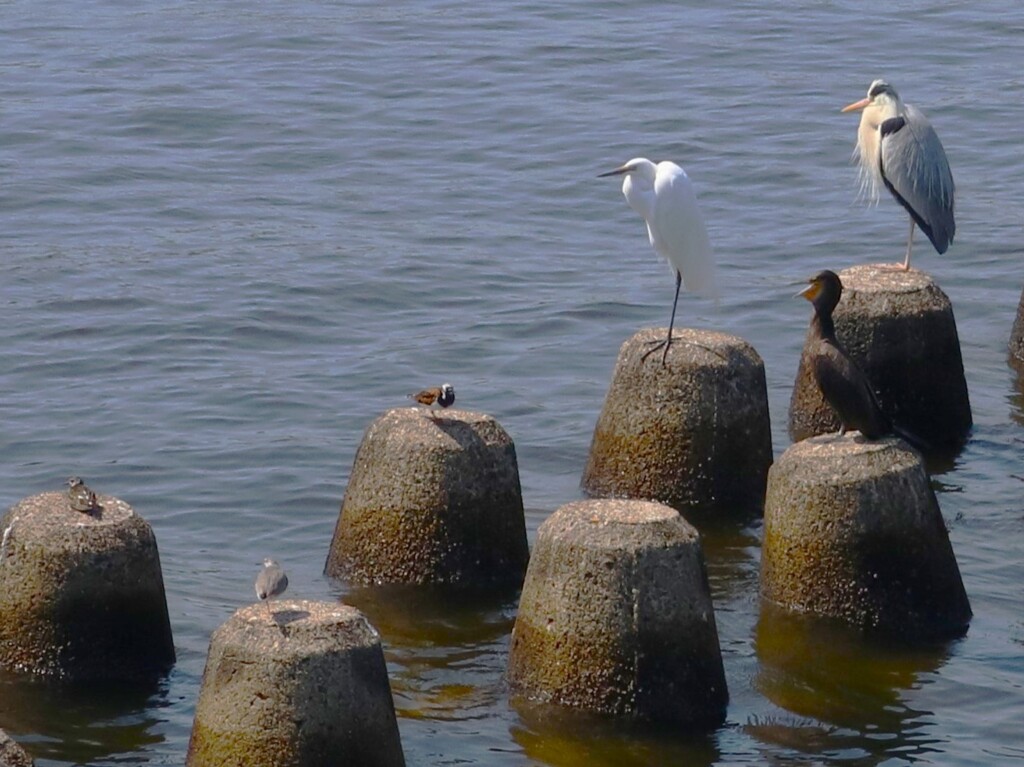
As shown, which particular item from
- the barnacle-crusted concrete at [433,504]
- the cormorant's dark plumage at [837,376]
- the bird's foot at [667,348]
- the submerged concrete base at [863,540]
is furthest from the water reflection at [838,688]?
the bird's foot at [667,348]

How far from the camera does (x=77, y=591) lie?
8609mm

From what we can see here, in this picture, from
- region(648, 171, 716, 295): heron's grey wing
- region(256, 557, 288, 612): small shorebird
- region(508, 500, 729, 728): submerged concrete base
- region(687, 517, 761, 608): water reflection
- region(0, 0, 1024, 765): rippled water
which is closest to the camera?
region(256, 557, 288, 612): small shorebird

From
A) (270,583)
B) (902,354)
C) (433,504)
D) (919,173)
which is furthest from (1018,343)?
(270,583)

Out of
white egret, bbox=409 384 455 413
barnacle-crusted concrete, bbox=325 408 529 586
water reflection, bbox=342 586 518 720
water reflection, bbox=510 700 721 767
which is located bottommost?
water reflection, bbox=510 700 721 767

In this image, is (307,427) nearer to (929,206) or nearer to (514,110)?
(929,206)

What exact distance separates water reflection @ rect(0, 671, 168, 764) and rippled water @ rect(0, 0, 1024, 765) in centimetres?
2

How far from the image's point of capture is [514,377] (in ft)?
47.6

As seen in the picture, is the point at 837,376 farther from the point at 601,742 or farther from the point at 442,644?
the point at 601,742

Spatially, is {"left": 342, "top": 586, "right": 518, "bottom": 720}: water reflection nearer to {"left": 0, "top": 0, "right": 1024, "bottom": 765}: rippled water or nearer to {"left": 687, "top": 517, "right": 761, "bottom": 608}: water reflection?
{"left": 0, "top": 0, "right": 1024, "bottom": 765}: rippled water

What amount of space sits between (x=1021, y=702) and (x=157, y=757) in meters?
3.79

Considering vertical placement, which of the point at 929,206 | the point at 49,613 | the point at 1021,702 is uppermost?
the point at 929,206

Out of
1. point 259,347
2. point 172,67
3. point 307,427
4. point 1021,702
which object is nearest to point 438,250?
point 259,347

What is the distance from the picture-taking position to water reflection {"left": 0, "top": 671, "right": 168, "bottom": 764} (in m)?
8.41

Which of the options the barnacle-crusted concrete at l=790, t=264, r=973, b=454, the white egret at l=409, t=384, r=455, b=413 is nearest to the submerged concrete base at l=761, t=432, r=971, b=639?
the white egret at l=409, t=384, r=455, b=413
